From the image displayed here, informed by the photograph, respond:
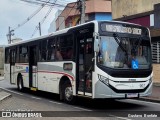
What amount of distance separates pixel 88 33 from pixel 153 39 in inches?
476

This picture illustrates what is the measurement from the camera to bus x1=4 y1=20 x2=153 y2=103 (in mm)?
13211

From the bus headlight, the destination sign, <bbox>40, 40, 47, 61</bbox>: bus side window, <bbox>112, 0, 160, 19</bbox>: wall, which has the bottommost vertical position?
the bus headlight

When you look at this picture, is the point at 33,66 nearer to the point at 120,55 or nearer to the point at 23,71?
the point at 23,71

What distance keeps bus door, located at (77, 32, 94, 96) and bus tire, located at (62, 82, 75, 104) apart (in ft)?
3.19

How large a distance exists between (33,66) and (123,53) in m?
7.64

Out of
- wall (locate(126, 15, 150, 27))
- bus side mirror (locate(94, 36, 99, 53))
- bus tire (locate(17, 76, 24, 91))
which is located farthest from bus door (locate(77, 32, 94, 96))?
wall (locate(126, 15, 150, 27))

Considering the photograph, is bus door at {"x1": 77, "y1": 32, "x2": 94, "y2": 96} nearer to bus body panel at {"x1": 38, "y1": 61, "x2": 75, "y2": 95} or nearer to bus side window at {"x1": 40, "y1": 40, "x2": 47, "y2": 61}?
bus body panel at {"x1": 38, "y1": 61, "x2": 75, "y2": 95}

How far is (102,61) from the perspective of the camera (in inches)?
521

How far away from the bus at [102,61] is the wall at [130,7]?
1347 centimetres

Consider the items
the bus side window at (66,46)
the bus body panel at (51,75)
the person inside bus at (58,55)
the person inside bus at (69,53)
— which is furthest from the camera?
the person inside bus at (58,55)

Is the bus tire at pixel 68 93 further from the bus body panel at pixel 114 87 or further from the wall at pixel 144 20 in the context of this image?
the wall at pixel 144 20

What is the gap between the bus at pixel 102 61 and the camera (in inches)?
520

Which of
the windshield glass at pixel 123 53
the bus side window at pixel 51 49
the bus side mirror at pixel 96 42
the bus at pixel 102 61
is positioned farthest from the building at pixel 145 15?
the bus side mirror at pixel 96 42

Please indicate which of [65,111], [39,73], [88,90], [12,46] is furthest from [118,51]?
[12,46]
